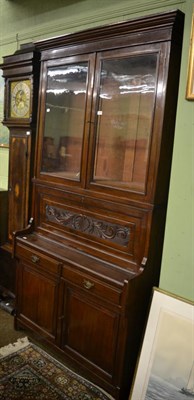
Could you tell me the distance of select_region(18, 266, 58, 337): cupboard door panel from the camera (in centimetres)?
217

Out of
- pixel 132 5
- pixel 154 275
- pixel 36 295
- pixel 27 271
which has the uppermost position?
pixel 132 5

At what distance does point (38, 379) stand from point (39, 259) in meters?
0.75

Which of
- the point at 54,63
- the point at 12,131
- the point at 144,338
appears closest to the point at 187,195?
the point at 144,338

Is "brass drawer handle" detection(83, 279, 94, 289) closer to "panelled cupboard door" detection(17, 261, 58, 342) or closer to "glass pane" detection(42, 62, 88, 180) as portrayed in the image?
"panelled cupboard door" detection(17, 261, 58, 342)

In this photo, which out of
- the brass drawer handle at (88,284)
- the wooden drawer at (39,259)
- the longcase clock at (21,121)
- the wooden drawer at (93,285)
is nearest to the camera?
the wooden drawer at (93,285)

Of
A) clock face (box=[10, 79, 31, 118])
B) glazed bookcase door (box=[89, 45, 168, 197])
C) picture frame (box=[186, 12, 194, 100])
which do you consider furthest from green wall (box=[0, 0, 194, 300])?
clock face (box=[10, 79, 31, 118])

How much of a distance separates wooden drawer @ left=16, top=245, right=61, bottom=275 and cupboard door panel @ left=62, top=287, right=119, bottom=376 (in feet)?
0.55

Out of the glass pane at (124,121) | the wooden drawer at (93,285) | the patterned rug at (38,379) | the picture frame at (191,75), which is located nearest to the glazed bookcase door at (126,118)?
the glass pane at (124,121)

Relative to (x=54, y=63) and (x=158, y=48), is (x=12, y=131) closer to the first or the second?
(x=54, y=63)

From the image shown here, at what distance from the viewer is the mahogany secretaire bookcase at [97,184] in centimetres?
171

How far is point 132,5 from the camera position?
6.68 feet

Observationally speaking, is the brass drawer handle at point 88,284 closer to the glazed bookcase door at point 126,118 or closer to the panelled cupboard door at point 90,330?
the panelled cupboard door at point 90,330

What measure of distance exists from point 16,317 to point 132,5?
2354mm

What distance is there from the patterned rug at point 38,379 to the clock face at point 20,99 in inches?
68.9
